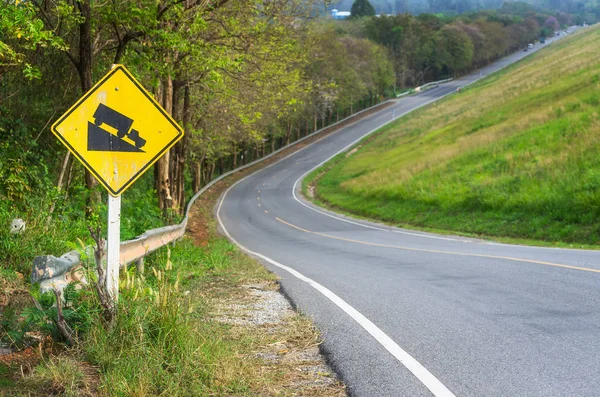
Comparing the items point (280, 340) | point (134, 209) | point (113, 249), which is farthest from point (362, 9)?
point (113, 249)

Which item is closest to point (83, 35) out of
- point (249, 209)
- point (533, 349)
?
point (533, 349)

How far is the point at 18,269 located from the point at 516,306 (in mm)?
6074

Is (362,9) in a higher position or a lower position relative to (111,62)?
higher

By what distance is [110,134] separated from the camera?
5.55 meters

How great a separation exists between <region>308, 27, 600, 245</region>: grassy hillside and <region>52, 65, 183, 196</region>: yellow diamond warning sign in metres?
17.4

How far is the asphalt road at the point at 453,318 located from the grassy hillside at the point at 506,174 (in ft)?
27.5

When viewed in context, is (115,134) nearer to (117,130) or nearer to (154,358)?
(117,130)

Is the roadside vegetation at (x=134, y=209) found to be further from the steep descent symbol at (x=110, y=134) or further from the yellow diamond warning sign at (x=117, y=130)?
the steep descent symbol at (x=110, y=134)

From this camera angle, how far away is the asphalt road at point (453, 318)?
5.00 m

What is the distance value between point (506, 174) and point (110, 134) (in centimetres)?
2553

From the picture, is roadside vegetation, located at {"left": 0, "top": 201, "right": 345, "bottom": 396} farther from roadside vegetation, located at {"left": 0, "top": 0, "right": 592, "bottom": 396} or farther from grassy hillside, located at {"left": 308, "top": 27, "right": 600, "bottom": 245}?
grassy hillside, located at {"left": 308, "top": 27, "right": 600, "bottom": 245}

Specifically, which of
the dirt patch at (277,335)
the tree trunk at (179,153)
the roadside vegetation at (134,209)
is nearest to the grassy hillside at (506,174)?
the roadside vegetation at (134,209)

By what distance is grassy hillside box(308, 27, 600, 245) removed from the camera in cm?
2308

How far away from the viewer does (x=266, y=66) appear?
19.1 metres
